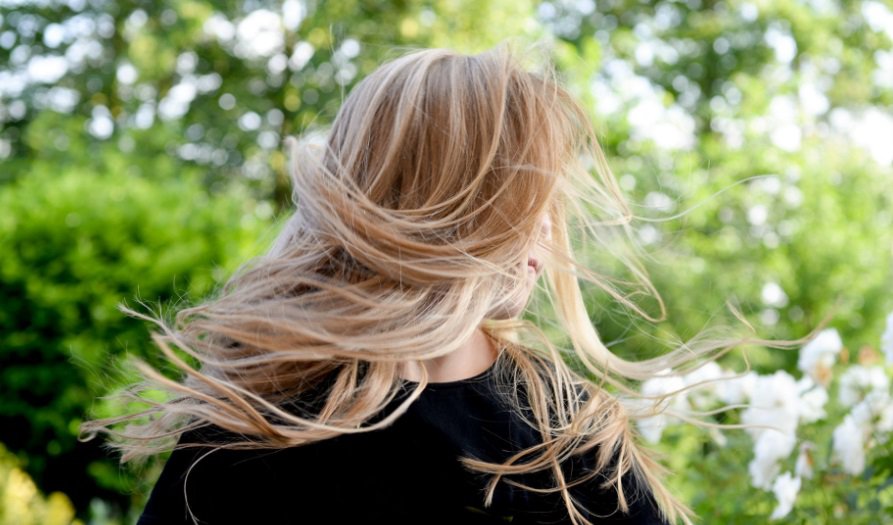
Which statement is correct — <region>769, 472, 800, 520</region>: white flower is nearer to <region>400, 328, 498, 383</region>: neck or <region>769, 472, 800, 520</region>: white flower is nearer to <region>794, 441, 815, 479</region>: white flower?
<region>794, 441, 815, 479</region>: white flower

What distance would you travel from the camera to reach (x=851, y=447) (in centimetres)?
225

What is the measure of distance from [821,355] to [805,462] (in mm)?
482

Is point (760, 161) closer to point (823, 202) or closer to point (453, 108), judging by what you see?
point (823, 202)

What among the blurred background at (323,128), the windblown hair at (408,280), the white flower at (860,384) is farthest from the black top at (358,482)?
the white flower at (860,384)

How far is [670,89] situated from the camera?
15.0 meters

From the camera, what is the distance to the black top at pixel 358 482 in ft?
4.62

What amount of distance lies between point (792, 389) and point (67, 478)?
15.5 feet

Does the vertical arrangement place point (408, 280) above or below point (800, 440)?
above

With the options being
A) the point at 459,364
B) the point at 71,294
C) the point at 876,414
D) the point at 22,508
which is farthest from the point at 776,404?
the point at 71,294

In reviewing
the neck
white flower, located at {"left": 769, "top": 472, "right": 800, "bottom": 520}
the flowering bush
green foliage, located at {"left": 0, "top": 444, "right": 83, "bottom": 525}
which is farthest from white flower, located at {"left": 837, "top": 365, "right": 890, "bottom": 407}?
green foliage, located at {"left": 0, "top": 444, "right": 83, "bottom": 525}

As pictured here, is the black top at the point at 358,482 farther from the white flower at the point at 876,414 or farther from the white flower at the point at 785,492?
the white flower at the point at 876,414

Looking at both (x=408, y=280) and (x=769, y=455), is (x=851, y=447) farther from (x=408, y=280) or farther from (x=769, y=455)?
(x=408, y=280)

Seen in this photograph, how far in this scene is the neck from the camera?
1.56 metres

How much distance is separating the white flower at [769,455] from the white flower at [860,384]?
25 centimetres
